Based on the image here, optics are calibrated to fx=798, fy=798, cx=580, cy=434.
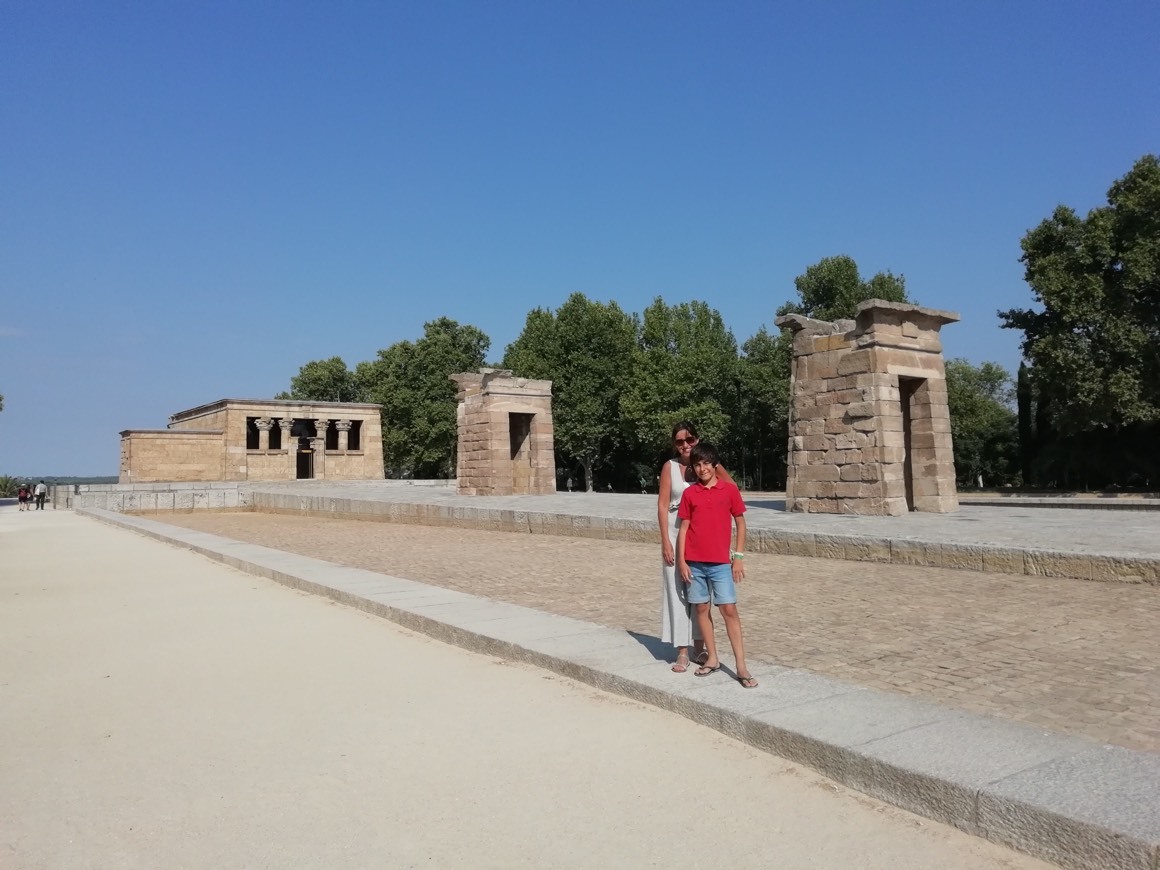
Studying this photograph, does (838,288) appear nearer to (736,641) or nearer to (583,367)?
(583,367)

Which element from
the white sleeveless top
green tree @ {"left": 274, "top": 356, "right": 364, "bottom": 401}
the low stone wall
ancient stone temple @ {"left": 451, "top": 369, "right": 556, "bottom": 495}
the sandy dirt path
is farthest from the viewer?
green tree @ {"left": 274, "top": 356, "right": 364, "bottom": 401}

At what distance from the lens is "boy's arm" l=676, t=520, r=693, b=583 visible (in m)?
4.74

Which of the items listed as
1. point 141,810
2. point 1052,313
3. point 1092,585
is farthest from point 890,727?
point 1052,313

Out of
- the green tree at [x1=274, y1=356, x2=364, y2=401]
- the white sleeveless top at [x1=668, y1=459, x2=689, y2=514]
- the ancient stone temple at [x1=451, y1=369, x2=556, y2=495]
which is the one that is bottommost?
the white sleeveless top at [x1=668, y1=459, x2=689, y2=514]

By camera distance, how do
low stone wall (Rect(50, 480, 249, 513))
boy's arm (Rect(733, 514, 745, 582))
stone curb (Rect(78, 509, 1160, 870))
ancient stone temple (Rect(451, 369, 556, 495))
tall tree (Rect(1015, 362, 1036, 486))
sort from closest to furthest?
stone curb (Rect(78, 509, 1160, 870)) < boy's arm (Rect(733, 514, 745, 582)) < ancient stone temple (Rect(451, 369, 556, 495)) < low stone wall (Rect(50, 480, 249, 513)) < tall tree (Rect(1015, 362, 1036, 486))

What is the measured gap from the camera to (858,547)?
10414 millimetres

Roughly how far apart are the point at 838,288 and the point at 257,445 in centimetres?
3422

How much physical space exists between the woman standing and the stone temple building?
41394 millimetres

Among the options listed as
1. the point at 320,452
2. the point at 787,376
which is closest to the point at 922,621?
the point at 787,376

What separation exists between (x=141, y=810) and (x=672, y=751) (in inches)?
90.5

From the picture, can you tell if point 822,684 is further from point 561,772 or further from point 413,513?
point 413,513

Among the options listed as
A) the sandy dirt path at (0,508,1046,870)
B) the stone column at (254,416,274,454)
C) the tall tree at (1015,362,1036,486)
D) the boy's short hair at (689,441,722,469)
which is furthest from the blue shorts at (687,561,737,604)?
the stone column at (254,416,274,454)

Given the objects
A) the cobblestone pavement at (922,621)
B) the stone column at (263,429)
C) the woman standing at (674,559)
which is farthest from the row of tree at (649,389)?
the woman standing at (674,559)

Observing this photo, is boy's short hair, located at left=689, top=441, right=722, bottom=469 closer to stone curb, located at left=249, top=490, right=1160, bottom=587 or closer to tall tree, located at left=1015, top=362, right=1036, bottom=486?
stone curb, located at left=249, top=490, right=1160, bottom=587
